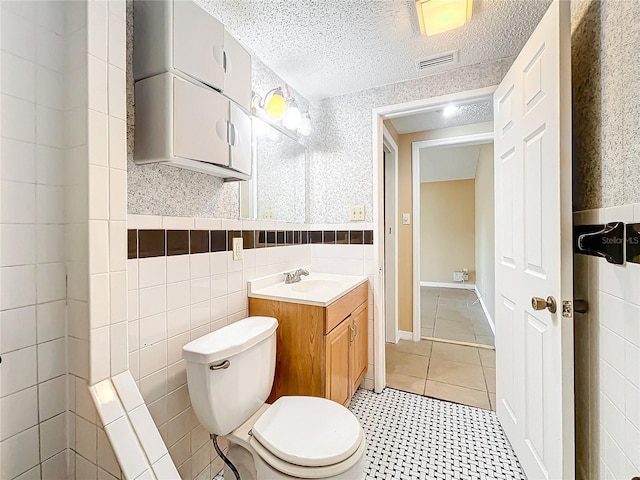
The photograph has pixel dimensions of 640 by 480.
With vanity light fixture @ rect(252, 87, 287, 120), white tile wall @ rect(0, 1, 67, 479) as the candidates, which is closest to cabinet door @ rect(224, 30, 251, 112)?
vanity light fixture @ rect(252, 87, 287, 120)

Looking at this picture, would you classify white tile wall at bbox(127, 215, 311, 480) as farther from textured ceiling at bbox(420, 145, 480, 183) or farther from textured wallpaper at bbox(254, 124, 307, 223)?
textured ceiling at bbox(420, 145, 480, 183)

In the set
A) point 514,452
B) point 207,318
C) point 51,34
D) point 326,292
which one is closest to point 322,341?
point 326,292

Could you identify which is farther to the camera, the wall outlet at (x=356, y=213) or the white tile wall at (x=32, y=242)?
the wall outlet at (x=356, y=213)

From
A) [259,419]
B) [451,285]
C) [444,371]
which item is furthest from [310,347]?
[451,285]

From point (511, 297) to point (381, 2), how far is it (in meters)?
1.57

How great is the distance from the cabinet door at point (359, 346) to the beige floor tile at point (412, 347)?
829mm

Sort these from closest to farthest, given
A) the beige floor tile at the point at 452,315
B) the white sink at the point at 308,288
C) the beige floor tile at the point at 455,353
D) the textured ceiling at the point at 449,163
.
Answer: the white sink at the point at 308,288 < the beige floor tile at the point at 455,353 < the beige floor tile at the point at 452,315 < the textured ceiling at the point at 449,163

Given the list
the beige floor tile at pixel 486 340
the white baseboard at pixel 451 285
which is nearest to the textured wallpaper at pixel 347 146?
the beige floor tile at pixel 486 340

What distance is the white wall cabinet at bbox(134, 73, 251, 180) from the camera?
40.8 inches

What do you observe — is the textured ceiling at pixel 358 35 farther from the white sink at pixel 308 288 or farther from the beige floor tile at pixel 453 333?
the beige floor tile at pixel 453 333

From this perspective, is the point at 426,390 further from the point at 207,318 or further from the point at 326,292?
the point at 207,318

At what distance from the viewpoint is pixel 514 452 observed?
1492mm

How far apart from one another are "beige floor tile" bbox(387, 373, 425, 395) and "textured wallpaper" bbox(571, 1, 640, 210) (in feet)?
5.20

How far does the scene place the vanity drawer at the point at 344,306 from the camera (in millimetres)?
1470
